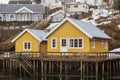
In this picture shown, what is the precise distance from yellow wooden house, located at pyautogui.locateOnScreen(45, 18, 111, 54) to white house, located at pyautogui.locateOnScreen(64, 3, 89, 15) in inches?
2274

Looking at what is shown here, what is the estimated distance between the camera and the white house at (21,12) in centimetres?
11144

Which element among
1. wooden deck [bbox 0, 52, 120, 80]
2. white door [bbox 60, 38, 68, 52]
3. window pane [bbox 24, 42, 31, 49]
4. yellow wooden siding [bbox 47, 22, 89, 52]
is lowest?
wooden deck [bbox 0, 52, 120, 80]

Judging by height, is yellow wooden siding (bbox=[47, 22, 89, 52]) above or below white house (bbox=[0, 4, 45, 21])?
above

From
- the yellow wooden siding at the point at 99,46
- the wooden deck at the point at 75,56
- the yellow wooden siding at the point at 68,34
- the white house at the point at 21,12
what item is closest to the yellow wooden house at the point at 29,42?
the wooden deck at the point at 75,56

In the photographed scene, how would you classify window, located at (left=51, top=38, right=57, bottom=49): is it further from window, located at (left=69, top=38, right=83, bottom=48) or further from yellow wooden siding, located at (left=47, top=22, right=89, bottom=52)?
window, located at (left=69, top=38, right=83, bottom=48)

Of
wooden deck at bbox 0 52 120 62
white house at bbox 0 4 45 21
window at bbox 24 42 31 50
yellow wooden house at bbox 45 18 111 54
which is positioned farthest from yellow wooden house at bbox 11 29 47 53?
white house at bbox 0 4 45 21

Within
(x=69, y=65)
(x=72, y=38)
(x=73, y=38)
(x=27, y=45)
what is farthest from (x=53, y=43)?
(x=27, y=45)

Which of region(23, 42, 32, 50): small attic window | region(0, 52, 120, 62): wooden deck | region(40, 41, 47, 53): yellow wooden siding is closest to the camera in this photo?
region(0, 52, 120, 62): wooden deck

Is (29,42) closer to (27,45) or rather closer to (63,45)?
(27,45)

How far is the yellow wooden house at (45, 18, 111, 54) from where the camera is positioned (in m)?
55.8

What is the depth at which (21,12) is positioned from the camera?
366 ft

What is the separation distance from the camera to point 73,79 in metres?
54.5

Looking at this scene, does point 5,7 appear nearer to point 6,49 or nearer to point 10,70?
point 6,49

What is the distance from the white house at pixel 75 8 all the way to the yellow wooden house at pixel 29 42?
54.5 meters
